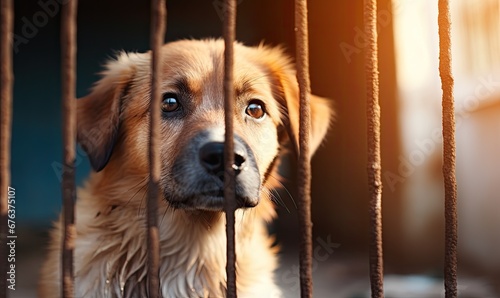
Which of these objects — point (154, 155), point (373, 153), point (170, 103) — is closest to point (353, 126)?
point (170, 103)

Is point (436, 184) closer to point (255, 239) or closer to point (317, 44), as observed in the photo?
point (317, 44)

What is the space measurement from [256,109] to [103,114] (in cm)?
81

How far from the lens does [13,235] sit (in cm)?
468

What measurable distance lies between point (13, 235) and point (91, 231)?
1964 mm

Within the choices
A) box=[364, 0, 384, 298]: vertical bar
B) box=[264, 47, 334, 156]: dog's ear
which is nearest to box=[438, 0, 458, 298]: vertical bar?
box=[364, 0, 384, 298]: vertical bar

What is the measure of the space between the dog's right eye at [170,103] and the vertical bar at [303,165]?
1042 mm

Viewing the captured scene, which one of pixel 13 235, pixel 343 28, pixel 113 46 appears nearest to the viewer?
pixel 13 235

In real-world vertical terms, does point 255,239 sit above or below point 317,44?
below

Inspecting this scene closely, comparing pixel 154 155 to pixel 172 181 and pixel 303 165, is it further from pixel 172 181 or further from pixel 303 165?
pixel 172 181

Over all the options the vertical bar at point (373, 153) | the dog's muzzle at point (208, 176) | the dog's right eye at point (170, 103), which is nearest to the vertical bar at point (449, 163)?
the vertical bar at point (373, 153)

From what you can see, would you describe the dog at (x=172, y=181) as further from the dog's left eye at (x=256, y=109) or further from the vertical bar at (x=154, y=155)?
the vertical bar at (x=154, y=155)

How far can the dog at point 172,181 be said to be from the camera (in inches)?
114

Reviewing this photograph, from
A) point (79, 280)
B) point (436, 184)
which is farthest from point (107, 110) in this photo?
point (436, 184)

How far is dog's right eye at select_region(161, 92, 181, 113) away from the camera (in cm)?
304
